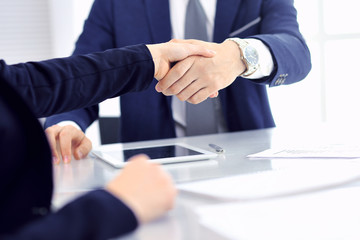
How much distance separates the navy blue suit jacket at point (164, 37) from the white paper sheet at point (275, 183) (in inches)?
30.6

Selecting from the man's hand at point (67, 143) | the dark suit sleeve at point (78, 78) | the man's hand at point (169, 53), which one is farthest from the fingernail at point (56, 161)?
the man's hand at point (169, 53)

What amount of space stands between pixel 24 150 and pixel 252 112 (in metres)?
1.16

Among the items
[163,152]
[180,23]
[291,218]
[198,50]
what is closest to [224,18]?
[180,23]

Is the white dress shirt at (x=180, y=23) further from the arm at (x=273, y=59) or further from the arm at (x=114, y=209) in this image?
the arm at (x=114, y=209)

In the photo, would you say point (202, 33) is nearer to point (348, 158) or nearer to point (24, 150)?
point (348, 158)

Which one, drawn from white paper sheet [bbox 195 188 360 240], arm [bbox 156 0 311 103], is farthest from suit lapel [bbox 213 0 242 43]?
white paper sheet [bbox 195 188 360 240]

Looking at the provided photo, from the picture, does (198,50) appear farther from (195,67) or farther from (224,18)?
(224,18)

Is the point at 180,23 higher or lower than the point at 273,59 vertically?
higher

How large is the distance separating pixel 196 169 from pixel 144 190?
1.07ft

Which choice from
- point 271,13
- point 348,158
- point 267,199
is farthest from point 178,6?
point 267,199

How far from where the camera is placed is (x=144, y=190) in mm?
481

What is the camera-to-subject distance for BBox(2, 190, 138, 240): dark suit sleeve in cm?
39

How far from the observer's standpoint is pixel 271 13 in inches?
61.3

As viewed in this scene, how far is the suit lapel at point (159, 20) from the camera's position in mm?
1585
